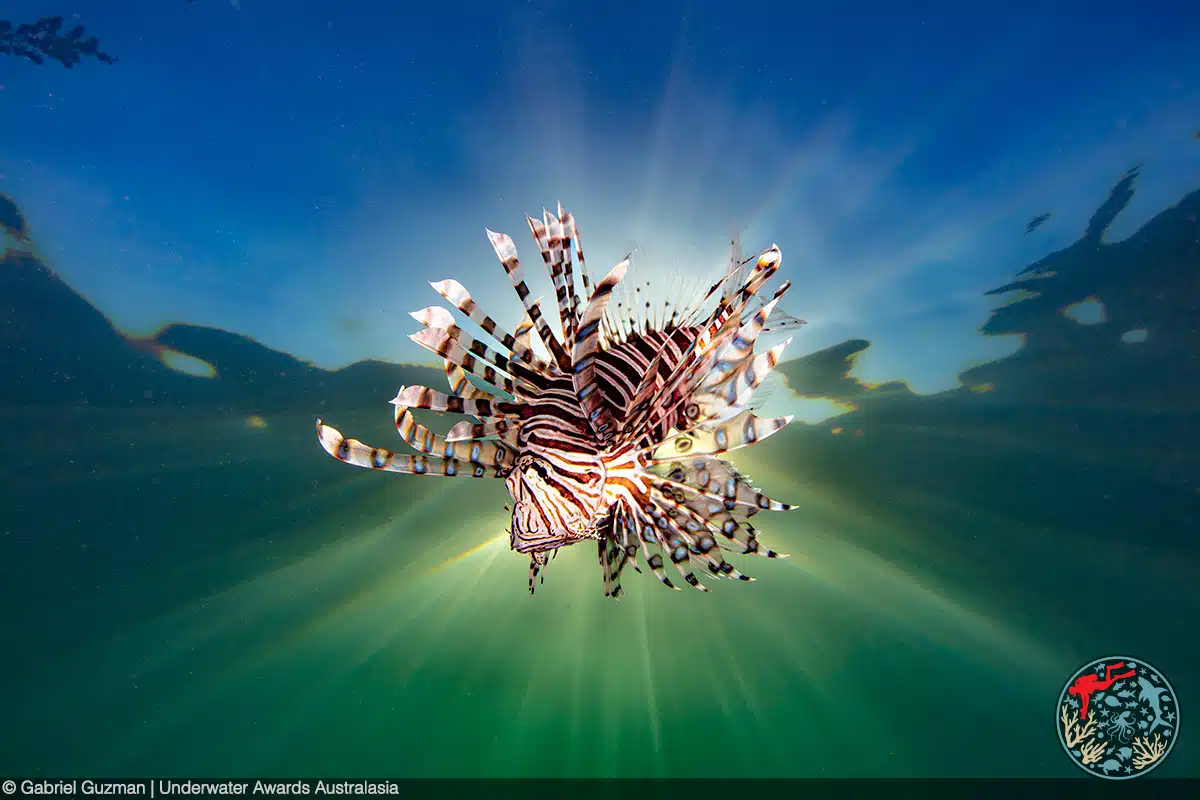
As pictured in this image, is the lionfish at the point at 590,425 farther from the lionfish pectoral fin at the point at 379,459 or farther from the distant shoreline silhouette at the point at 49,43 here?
the distant shoreline silhouette at the point at 49,43

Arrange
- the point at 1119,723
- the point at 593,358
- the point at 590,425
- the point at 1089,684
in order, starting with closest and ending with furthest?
the point at 593,358 < the point at 590,425 < the point at 1119,723 < the point at 1089,684

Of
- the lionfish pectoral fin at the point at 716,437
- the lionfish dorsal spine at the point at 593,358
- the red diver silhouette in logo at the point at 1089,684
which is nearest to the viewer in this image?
the lionfish dorsal spine at the point at 593,358

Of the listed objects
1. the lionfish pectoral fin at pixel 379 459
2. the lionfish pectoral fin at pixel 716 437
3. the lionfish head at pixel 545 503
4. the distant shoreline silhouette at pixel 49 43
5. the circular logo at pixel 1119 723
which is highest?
the distant shoreline silhouette at pixel 49 43

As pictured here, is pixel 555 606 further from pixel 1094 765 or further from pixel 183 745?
pixel 1094 765

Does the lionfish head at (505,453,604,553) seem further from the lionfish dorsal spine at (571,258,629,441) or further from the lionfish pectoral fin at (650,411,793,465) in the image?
the lionfish pectoral fin at (650,411,793,465)

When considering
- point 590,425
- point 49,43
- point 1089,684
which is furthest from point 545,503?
point 49,43

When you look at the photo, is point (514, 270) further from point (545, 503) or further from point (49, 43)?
point (49, 43)

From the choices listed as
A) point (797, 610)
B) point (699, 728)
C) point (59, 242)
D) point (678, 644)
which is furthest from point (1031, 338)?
point (59, 242)

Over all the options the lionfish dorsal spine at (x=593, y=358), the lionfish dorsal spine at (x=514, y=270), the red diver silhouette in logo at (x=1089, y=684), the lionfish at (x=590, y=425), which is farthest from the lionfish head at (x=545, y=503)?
the red diver silhouette in logo at (x=1089, y=684)
